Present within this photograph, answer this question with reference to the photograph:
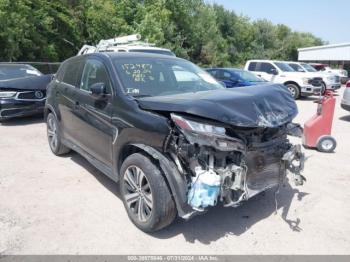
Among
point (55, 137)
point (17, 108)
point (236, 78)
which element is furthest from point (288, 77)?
point (55, 137)

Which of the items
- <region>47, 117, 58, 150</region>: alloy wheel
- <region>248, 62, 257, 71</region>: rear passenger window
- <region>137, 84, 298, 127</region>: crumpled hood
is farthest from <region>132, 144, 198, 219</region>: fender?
<region>248, 62, 257, 71</region>: rear passenger window

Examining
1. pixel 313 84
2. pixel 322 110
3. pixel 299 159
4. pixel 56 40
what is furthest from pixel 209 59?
pixel 299 159

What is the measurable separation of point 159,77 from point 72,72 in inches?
69.4

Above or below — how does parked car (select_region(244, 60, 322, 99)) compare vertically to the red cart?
below

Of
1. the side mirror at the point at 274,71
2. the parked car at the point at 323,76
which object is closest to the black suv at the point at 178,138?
the side mirror at the point at 274,71

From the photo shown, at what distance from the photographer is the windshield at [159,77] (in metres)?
4.15

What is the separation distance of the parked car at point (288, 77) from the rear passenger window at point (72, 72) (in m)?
12.1

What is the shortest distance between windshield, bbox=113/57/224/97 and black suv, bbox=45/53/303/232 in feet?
0.04

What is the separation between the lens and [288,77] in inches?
639

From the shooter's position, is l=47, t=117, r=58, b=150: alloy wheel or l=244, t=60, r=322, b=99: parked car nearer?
l=47, t=117, r=58, b=150: alloy wheel

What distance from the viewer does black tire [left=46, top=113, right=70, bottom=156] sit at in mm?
5969

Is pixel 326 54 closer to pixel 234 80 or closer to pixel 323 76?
pixel 323 76

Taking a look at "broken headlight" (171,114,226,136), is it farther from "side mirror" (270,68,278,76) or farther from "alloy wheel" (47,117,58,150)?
"side mirror" (270,68,278,76)

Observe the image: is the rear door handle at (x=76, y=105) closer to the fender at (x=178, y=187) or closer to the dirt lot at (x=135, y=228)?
the dirt lot at (x=135, y=228)
